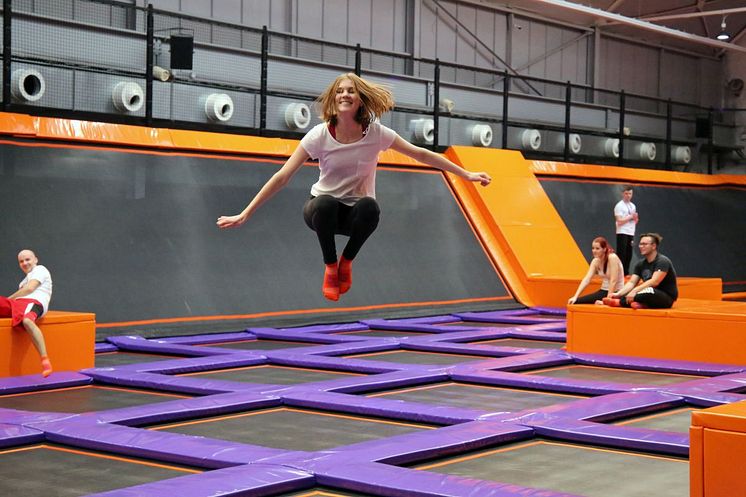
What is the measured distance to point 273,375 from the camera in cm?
806

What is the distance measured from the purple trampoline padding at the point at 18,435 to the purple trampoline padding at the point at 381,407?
1.75 m

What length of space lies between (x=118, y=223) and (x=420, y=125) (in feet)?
19.6

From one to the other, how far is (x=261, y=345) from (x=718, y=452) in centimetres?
658

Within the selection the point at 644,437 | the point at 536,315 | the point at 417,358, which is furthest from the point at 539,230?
the point at 644,437

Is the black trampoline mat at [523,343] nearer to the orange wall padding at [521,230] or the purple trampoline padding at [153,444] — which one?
the orange wall padding at [521,230]

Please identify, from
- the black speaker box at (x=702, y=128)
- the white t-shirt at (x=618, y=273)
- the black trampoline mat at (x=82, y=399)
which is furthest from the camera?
the black speaker box at (x=702, y=128)

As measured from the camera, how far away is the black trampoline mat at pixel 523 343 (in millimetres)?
10211

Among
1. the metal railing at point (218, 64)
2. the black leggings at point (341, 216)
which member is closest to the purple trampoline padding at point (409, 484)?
the black leggings at point (341, 216)

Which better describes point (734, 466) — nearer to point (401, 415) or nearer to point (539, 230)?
point (401, 415)

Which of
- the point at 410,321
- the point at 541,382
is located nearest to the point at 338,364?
the point at 541,382

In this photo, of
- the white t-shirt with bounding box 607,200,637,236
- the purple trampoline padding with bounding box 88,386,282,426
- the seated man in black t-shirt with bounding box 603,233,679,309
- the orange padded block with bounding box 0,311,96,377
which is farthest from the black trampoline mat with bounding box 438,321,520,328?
the purple trampoline padding with bounding box 88,386,282,426

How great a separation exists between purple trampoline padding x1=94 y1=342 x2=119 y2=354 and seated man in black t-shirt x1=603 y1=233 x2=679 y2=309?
4.65 m

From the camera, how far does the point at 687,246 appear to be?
17.2 meters

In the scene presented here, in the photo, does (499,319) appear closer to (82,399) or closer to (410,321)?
(410,321)
